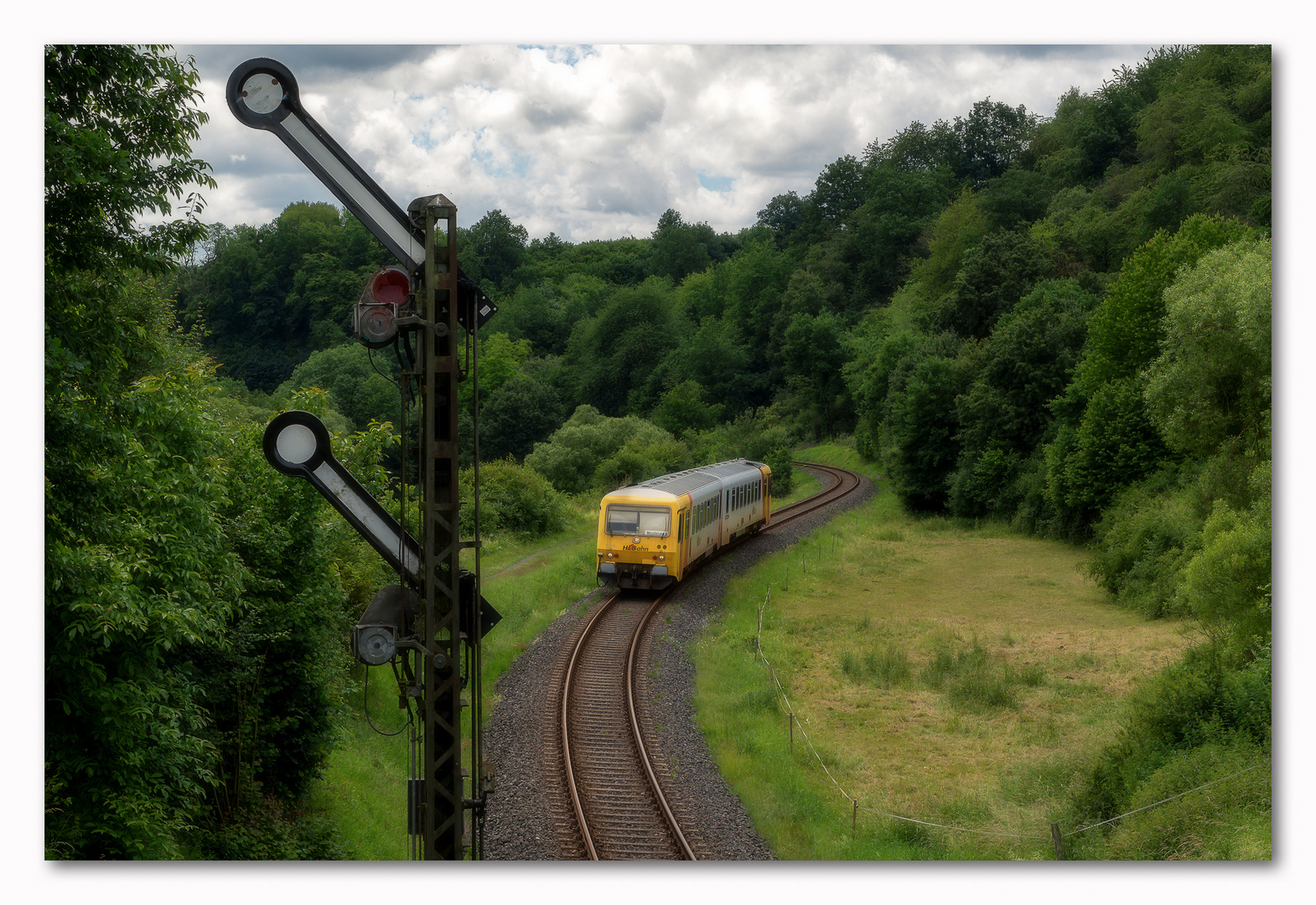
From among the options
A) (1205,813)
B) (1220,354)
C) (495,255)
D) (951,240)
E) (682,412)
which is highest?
(951,240)

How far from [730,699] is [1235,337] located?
9.09m

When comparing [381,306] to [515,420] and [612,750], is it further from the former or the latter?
[515,420]

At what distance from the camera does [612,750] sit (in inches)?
462

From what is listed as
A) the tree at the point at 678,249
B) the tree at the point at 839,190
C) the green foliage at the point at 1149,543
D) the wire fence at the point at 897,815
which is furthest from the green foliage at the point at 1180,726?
the tree at the point at 678,249

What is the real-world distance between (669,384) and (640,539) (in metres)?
37.7

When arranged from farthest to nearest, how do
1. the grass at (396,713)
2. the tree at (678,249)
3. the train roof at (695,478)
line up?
the tree at (678,249) < the train roof at (695,478) < the grass at (396,713)

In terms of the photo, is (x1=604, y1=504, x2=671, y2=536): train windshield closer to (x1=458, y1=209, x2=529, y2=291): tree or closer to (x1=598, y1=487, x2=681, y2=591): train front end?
(x1=598, y1=487, x2=681, y2=591): train front end

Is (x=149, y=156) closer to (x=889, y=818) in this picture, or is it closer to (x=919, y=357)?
(x=889, y=818)

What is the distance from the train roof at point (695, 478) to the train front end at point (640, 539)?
0.70m

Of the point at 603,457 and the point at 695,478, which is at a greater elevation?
the point at 603,457

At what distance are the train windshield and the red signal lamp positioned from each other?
45.5 ft

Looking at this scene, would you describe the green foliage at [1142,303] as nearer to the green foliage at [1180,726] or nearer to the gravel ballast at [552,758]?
the green foliage at [1180,726]

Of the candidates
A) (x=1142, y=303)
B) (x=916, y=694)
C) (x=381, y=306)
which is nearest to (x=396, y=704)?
(x=916, y=694)

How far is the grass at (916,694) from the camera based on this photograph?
1025cm
